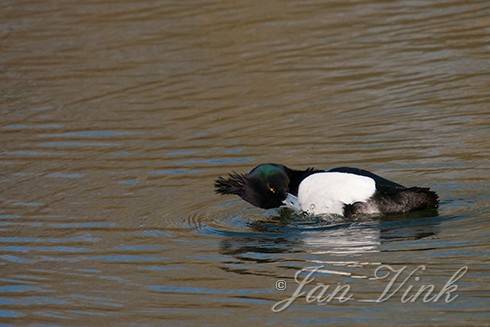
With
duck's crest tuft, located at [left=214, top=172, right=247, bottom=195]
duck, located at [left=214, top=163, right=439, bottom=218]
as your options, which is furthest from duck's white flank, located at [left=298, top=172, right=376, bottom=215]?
duck's crest tuft, located at [left=214, top=172, right=247, bottom=195]

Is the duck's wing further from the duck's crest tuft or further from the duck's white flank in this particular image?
the duck's crest tuft

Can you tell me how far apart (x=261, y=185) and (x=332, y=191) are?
0.62 metres

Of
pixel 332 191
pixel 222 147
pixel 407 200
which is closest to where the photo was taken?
pixel 407 200

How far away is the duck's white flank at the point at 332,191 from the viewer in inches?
366

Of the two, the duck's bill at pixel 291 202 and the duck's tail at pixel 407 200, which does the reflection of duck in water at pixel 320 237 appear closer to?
the duck's tail at pixel 407 200

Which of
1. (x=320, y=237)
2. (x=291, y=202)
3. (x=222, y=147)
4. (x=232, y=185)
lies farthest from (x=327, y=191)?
(x=222, y=147)

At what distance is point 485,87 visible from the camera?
12203 millimetres

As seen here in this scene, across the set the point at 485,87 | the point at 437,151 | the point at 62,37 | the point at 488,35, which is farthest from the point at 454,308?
the point at 62,37

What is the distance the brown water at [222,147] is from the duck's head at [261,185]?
18 cm

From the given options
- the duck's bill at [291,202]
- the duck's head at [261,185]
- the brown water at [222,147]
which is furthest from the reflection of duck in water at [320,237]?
the duck's head at [261,185]

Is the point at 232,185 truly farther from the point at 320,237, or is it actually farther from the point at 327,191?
the point at 320,237

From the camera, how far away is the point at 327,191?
30.9ft

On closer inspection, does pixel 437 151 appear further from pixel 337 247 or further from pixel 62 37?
pixel 62 37

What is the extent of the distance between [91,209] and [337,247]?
244 cm
